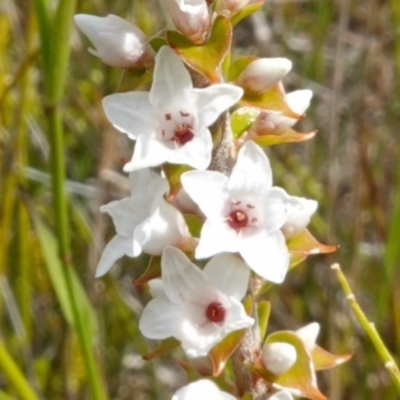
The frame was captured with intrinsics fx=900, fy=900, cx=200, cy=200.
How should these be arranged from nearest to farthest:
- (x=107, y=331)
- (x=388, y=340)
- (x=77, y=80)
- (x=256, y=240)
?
(x=256, y=240), (x=388, y=340), (x=107, y=331), (x=77, y=80)

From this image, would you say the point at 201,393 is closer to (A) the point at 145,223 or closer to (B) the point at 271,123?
(A) the point at 145,223

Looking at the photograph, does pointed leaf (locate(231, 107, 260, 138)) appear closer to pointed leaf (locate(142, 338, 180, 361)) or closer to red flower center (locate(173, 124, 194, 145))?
red flower center (locate(173, 124, 194, 145))

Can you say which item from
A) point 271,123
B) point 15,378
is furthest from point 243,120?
point 15,378

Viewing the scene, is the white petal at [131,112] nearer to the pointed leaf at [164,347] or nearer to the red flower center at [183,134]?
the red flower center at [183,134]

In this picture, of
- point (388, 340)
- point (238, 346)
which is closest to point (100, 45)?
point (238, 346)

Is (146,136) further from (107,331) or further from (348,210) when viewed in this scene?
(348,210)

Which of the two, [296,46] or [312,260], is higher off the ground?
[296,46]
